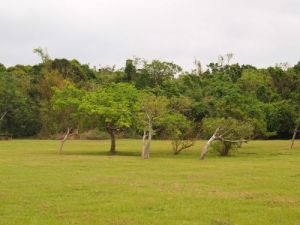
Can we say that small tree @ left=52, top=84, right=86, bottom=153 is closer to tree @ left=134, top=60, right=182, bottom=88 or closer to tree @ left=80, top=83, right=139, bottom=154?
tree @ left=80, top=83, right=139, bottom=154

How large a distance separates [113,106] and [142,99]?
2.95 m

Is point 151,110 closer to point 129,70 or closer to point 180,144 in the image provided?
point 180,144

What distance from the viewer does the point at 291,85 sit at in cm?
8319

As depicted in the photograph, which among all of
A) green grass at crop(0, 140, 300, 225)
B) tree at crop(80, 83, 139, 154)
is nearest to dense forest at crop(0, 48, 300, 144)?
tree at crop(80, 83, 139, 154)

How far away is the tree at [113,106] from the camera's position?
46125mm

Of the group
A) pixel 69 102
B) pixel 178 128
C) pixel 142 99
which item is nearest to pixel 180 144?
pixel 178 128

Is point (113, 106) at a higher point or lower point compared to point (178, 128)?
higher

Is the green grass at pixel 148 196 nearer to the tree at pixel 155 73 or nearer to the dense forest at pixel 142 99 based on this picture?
the dense forest at pixel 142 99

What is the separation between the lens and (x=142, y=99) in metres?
46.1

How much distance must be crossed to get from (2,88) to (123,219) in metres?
68.5

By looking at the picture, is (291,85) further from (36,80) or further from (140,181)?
(140,181)

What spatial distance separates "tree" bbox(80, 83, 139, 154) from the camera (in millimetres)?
46125

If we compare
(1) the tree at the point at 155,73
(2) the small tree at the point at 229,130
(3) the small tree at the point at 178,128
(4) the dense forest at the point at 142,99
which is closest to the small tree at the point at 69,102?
(4) the dense forest at the point at 142,99

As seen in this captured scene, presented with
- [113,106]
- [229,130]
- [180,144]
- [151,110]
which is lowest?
[180,144]
